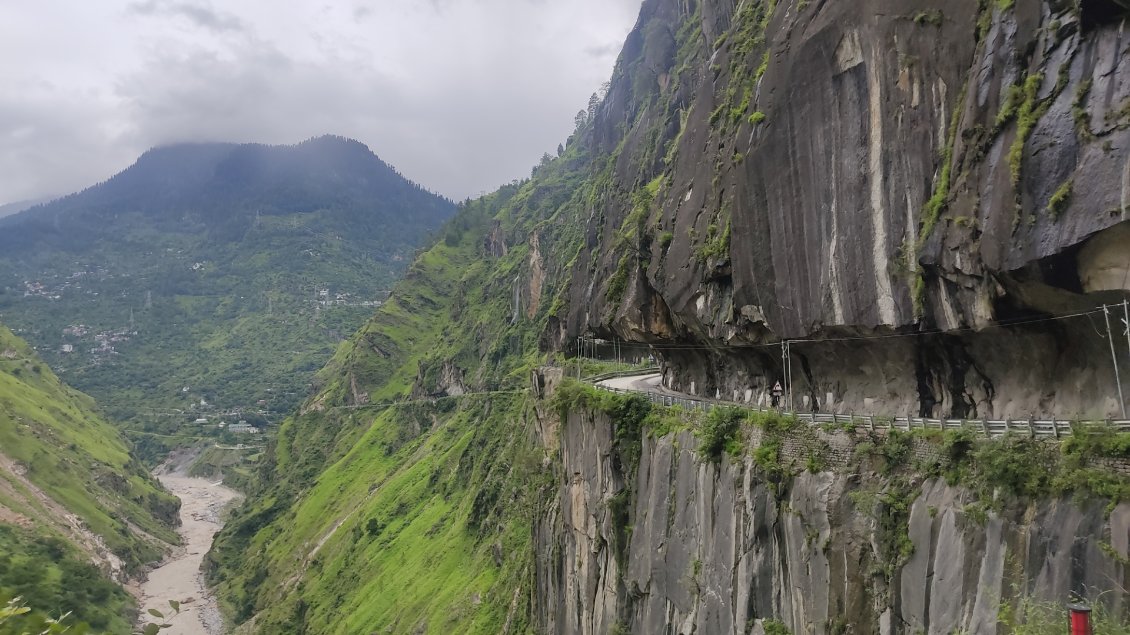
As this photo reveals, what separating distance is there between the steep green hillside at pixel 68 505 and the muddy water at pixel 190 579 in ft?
13.0

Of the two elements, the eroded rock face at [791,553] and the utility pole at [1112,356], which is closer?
the eroded rock face at [791,553]

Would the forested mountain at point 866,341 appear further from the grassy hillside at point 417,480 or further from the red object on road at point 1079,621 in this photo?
the grassy hillside at point 417,480

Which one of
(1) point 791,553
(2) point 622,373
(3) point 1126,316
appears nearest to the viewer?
(3) point 1126,316

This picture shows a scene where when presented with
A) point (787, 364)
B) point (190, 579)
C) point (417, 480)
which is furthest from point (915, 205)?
point (190, 579)

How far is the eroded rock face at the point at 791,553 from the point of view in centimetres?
1827

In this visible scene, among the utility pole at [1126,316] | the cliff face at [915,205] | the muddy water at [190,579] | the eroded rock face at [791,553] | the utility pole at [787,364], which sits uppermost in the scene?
the cliff face at [915,205]

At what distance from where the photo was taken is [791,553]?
2670cm

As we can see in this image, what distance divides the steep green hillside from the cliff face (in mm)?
69340

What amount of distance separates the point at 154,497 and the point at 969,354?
173 m

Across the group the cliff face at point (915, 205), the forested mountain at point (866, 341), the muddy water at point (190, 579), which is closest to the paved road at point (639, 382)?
the forested mountain at point (866, 341)

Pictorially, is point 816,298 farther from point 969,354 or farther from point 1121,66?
point 1121,66

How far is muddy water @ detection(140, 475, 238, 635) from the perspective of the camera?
110 m

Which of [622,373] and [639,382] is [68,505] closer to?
[622,373]

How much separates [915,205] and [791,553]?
13.1 metres
